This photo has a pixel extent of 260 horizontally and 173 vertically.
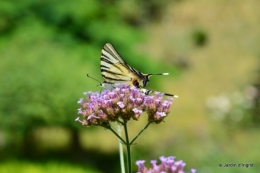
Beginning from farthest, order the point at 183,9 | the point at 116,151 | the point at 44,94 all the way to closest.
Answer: the point at 183,9 → the point at 116,151 → the point at 44,94

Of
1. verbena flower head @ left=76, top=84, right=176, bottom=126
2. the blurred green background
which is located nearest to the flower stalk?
verbena flower head @ left=76, top=84, right=176, bottom=126

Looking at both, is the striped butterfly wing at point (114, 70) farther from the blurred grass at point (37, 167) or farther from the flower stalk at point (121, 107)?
the blurred grass at point (37, 167)

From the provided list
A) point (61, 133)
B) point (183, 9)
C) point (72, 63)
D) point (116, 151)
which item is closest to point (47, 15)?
point (72, 63)

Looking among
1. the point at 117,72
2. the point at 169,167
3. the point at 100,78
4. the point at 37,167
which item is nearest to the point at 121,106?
the point at 117,72

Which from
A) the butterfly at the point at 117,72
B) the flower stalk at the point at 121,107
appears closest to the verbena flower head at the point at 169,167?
the flower stalk at the point at 121,107

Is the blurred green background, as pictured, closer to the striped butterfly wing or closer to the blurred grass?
the blurred grass

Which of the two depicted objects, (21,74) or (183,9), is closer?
(21,74)

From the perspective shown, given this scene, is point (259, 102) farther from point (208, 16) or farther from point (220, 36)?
point (208, 16)
